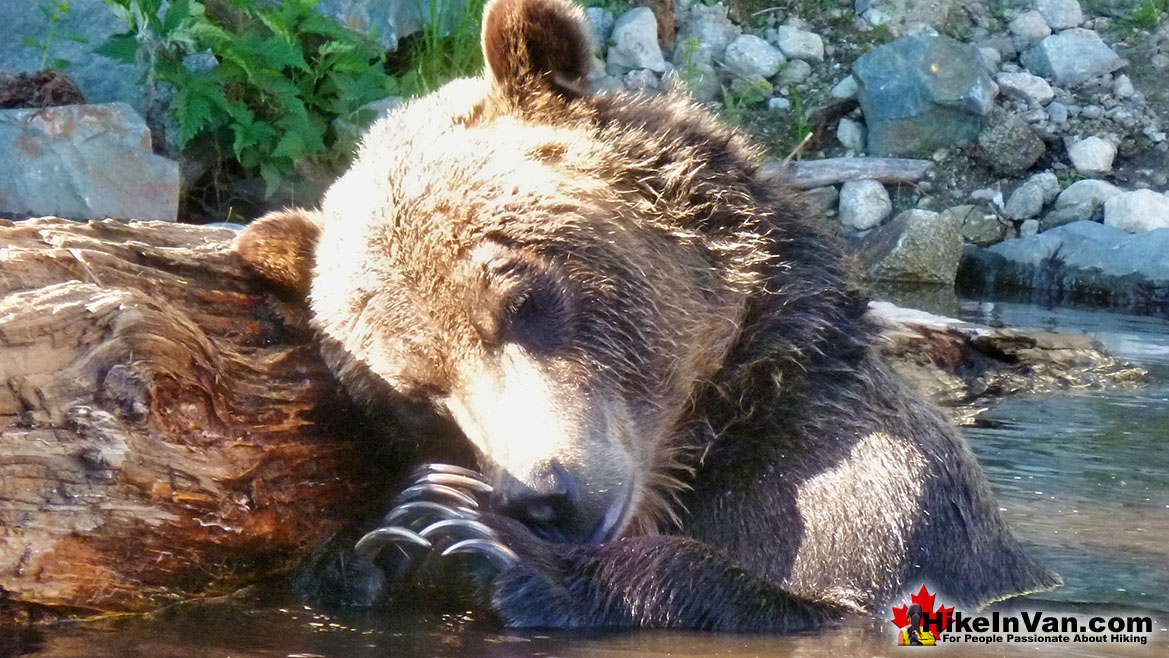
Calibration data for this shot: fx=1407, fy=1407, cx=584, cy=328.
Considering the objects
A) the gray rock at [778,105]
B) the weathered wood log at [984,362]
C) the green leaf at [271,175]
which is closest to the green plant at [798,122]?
the gray rock at [778,105]

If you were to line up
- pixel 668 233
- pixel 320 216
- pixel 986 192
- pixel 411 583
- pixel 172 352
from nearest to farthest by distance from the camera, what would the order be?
pixel 172 352
pixel 411 583
pixel 668 233
pixel 320 216
pixel 986 192

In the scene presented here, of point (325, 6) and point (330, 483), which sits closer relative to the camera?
point (330, 483)

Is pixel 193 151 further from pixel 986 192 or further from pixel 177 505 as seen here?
pixel 986 192

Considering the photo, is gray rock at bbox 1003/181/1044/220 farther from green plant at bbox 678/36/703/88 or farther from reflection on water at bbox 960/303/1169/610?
reflection on water at bbox 960/303/1169/610

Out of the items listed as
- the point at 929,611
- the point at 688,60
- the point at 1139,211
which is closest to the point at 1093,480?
the point at 929,611

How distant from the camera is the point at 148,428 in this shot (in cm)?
345

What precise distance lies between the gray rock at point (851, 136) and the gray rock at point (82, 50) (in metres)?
6.60

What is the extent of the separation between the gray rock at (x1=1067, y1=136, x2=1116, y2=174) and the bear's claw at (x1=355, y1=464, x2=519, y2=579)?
10.2m

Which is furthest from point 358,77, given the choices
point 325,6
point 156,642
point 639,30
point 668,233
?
point 156,642

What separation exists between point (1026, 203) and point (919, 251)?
1.55 m

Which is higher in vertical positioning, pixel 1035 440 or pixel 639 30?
pixel 639 30

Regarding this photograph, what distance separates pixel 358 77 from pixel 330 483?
5.54 m

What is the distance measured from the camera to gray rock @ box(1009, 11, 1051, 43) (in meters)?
14.1

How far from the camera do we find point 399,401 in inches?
159
